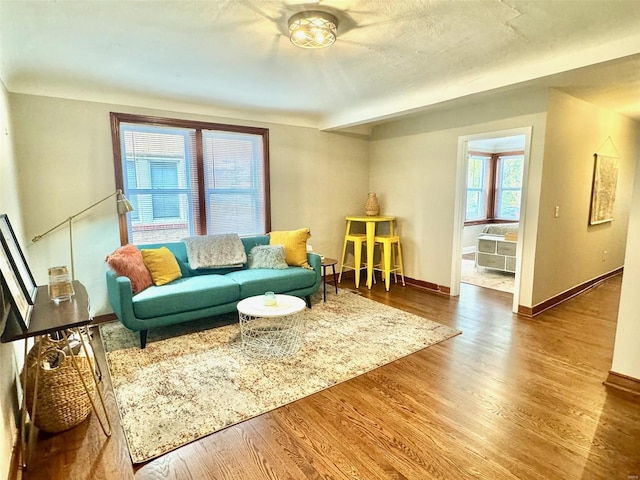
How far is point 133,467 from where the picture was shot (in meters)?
1.73

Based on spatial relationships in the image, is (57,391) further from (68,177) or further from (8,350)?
(68,177)

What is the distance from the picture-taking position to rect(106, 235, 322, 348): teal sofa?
2.93 meters

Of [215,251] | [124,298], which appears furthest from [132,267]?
[215,251]

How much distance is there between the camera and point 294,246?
4148mm

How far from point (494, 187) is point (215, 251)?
667cm

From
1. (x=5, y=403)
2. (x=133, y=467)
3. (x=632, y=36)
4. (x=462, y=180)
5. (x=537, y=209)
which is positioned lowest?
(x=133, y=467)

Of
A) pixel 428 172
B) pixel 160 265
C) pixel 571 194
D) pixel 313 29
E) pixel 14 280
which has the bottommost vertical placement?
pixel 160 265

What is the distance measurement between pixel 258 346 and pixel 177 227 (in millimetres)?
1830

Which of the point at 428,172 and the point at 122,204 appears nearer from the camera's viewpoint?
the point at 122,204

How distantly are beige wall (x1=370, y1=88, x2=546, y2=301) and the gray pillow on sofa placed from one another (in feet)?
6.43

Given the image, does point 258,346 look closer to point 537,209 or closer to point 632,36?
point 537,209

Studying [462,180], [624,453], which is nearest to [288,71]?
[462,180]

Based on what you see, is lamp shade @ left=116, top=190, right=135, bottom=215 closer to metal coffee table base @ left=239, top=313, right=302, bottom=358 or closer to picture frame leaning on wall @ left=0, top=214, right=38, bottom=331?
picture frame leaning on wall @ left=0, top=214, right=38, bottom=331

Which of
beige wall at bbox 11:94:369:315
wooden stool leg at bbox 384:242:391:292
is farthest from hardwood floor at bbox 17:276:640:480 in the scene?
wooden stool leg at bbox 384:242:391:292
